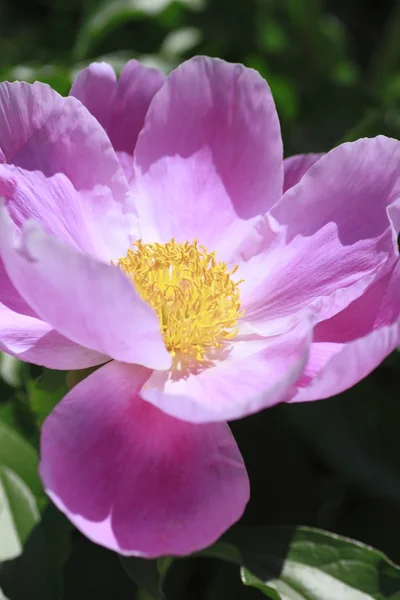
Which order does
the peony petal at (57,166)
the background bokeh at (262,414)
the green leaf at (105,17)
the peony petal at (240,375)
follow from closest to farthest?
the peony petal at (240,375) → the peony petal at (57,166) → the background bokeh at (262,414) → the green leaf at (105,17)

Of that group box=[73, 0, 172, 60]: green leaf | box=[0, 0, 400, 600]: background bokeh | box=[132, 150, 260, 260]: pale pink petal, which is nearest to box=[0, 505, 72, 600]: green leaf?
box=[0, 0, 400, 600]: background bokeh

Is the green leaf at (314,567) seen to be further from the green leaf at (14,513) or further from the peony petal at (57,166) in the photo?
the peony petal at (57,166)

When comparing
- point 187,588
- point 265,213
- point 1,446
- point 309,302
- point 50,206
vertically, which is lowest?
point 187,588

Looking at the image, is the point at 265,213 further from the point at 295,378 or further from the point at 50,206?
the point at 295,378

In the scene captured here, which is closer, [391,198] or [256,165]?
[391,198]

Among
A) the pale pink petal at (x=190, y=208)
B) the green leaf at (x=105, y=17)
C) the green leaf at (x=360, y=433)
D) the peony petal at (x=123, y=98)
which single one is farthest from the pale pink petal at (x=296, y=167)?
the green leaf at (x=105, y=17)

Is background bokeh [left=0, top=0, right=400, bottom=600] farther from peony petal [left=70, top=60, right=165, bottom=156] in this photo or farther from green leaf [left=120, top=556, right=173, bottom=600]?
peony petal [left=70, top=60, right=165, bottom=156]

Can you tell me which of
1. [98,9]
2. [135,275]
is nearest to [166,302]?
[135,275]
